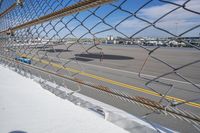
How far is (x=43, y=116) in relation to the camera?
1.40 m

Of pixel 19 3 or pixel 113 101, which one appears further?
pixel 113 101

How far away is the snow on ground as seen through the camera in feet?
4.06

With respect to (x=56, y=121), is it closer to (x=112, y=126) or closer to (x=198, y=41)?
(x=112, y=126)

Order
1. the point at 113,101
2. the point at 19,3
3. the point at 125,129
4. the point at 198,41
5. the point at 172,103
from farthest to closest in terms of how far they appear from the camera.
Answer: the point at 113,101 < the point at 19,3 < the point at 125,129 < the point at 172,103 < the point at 198,41

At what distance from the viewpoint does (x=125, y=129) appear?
1.25m

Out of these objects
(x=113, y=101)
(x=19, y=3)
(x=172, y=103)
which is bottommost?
(x=113, y=101)

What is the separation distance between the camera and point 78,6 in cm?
145

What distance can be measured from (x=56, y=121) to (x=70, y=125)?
0.33 feet

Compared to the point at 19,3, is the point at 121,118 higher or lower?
lower

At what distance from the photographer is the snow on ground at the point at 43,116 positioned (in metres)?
1.24

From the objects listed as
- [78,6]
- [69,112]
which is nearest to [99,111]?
[69,112]

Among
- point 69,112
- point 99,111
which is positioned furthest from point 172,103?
point 69,112

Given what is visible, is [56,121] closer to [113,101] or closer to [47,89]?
[47,89]

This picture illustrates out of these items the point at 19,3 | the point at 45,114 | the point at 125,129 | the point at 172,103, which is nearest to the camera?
the point at 172,103
